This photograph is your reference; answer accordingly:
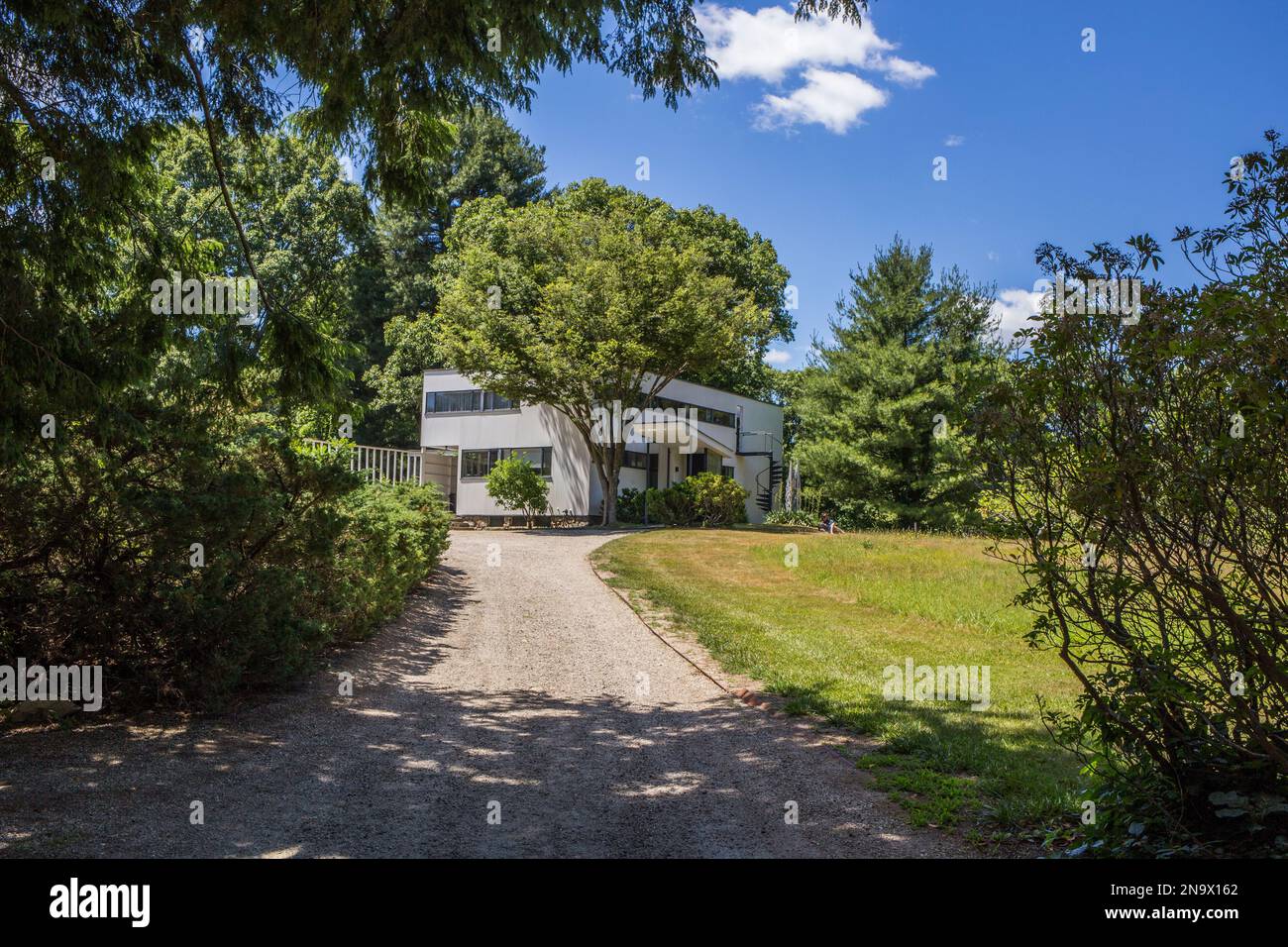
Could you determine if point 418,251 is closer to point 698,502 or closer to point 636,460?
point 636,460

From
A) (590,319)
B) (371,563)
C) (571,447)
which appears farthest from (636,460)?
(371,563)

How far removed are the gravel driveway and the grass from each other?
54 centimetres

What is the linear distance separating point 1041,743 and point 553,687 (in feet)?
14.9

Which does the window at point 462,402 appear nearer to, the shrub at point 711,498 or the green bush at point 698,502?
the green bush at point 698,502

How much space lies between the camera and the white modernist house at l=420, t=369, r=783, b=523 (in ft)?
105

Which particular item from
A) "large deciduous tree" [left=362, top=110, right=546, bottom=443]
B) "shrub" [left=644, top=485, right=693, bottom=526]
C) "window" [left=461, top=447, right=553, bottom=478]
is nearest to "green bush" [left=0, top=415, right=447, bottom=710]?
"shrub" [left=644, top=485, right=693, bottom=526]

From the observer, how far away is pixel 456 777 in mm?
5867

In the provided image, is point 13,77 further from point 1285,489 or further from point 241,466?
point 1285,489

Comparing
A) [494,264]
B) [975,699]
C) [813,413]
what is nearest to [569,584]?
[975,699]

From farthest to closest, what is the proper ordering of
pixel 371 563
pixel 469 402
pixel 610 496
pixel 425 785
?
pixel 469 402, pixel 610 496, pixel 371 563, pixel 425 785

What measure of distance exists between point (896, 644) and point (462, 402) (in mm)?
25966

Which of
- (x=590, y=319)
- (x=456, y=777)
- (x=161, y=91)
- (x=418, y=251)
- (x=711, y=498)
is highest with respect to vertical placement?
(x=418, y=251)

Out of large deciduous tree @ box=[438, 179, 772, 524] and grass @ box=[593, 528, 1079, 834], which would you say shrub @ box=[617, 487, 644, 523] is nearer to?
large deciduous tree @ box=[438, 179, 772, 524]
